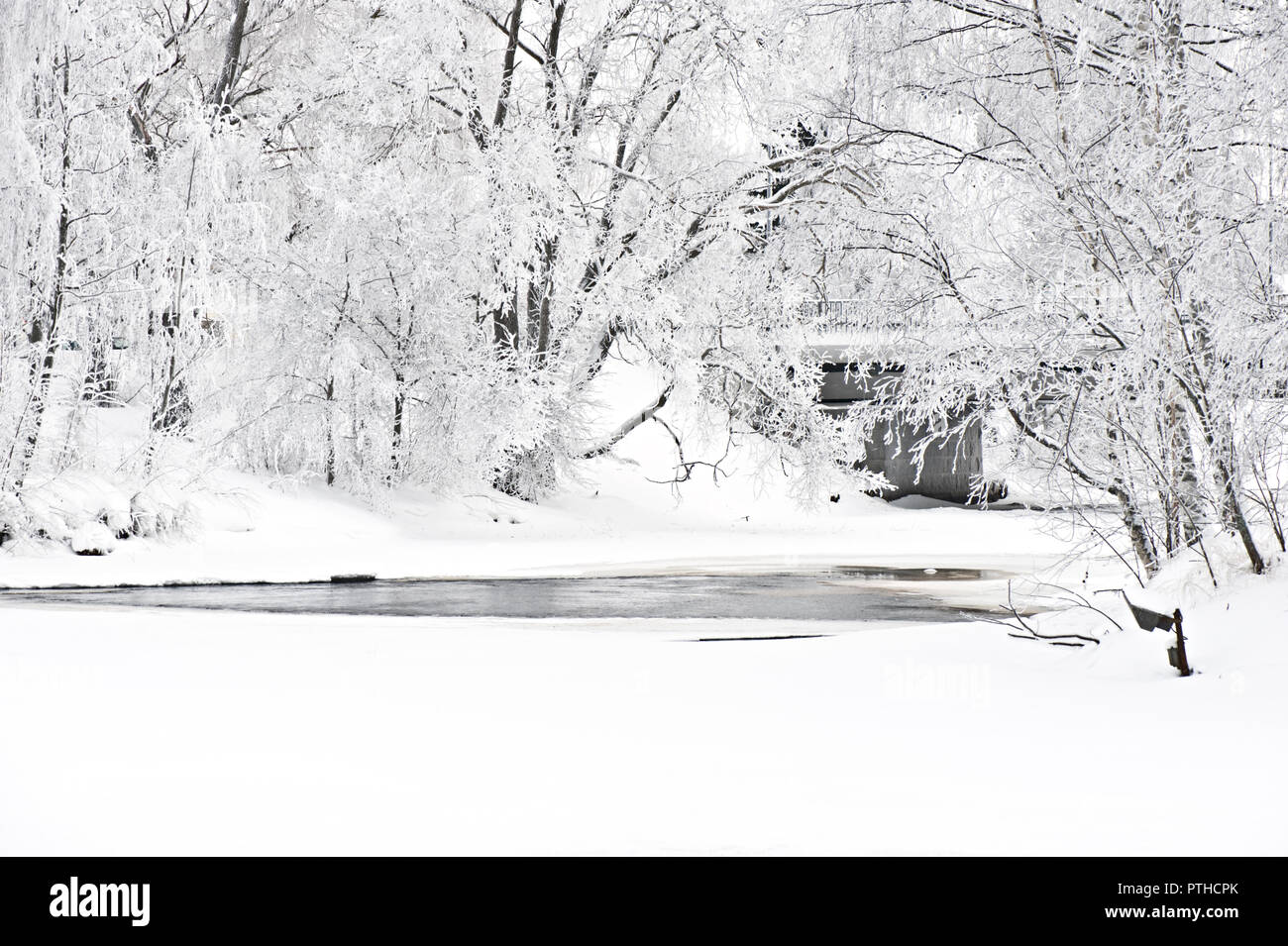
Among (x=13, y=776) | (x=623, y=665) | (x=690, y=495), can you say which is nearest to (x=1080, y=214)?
(x=623, y=665)

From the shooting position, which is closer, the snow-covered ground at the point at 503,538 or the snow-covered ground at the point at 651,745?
the snow-covered ground at the point at 651,745

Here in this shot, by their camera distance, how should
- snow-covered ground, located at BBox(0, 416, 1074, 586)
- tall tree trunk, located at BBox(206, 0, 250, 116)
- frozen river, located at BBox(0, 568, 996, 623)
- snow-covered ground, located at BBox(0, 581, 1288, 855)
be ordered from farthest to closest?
tall tree trunk, located at BBox(206, 0, 250, 116), snow-covered ground, located at BBox(0, 416, 1074, 586), frozen river, located at BBox(0, 568, 996, 623), snow-covered ground, located at BBox(0, 581, 1288, 855)

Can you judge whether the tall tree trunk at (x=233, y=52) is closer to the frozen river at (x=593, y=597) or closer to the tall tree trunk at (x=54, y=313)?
the tall tree trunk at (x=54, y=313)

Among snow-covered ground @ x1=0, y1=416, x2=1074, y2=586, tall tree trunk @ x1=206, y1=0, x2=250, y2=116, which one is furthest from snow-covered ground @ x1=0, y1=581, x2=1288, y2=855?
tall tree trunk @ x1=206, y1=0, x2=250, y2=116

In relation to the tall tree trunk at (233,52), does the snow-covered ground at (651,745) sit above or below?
below

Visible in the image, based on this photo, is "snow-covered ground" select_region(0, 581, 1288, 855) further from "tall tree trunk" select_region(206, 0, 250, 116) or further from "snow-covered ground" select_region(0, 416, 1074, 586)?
"tall tree trunk" select_region(206, 0, 250, 116)

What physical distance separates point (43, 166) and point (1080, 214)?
13.2 meters

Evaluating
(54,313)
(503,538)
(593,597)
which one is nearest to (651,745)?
(593,597)

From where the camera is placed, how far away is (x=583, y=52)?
2072 cm

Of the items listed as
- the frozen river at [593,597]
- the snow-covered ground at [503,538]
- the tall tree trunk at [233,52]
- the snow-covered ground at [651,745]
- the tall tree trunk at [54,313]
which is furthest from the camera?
the tall tree trunk at [233,52]

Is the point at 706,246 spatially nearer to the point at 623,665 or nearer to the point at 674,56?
the point at 674,56

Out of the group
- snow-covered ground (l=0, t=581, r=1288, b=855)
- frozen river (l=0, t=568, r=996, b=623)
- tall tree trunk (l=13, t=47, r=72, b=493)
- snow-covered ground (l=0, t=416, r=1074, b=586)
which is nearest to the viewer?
snow-covered ground (l=0, t=581, r=1288, b=855)

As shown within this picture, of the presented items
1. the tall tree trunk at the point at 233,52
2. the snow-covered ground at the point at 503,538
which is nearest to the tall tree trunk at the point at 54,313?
the snow-covered ground at the point at 503,538
